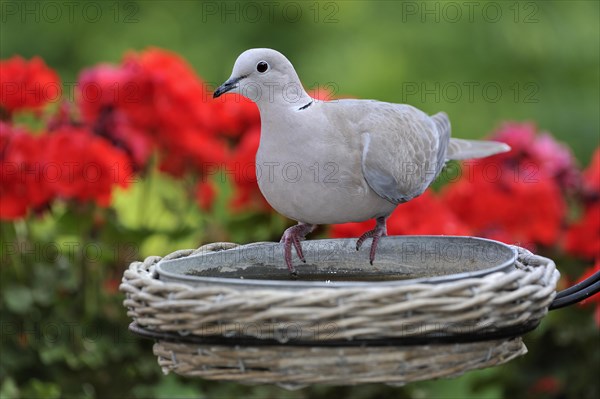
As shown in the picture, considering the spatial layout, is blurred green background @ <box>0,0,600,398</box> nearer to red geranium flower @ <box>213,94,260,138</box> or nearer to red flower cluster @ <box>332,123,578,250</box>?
red flower cluster @ <box>332,123,578,250</box>

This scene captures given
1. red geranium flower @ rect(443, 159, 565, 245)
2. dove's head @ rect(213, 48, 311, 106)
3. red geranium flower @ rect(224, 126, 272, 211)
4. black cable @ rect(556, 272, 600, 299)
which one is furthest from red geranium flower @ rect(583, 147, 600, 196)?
dove's head @ rect(213, 48, 311, 106)

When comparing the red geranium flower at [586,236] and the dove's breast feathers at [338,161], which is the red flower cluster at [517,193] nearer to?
the red geranium flower at [586,236]

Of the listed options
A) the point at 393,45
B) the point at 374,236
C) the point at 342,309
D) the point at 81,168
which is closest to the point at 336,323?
the point at 342,309

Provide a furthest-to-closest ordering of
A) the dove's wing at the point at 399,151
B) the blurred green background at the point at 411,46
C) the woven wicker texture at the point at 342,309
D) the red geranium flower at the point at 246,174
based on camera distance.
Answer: the blurred green background at the point at 411,46 < the red geranium flower at the point at 246,174 < the dove's wing at the point at 399,151 < the woven wicker texture at the point at 342,309

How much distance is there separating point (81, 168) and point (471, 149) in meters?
1.05

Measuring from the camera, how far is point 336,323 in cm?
136

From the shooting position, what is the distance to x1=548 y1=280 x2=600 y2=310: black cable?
1613mm

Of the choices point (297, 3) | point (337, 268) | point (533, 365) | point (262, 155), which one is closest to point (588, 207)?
point (533, 365)

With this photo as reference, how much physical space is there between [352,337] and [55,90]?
178 centimetres

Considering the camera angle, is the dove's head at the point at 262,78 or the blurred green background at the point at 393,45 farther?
the blurred green background at the point at 393,45

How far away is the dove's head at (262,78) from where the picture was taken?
5.32 ft

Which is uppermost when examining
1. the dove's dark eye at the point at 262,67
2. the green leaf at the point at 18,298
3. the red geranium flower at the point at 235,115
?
the dove's dark eye at the point at 262,67

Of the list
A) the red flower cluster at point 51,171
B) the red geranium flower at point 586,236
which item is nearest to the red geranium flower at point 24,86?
the red flower cluster at point 51,171

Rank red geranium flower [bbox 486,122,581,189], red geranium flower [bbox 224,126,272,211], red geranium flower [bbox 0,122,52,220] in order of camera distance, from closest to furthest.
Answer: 1. red geranium flower [bbox 0,122,52,220]
2. red geranium flower [bbox 224,126,272,211]
3. red geranium flower [bbox 486,122,581,189]
